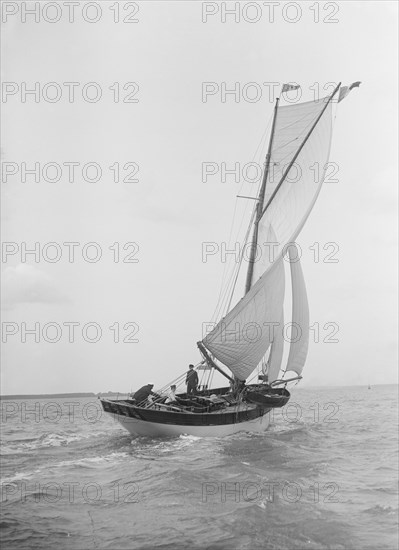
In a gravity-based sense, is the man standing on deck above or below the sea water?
above

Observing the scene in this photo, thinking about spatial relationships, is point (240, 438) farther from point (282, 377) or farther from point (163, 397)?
point (282, 377)

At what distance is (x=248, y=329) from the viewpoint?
27875 millimetres

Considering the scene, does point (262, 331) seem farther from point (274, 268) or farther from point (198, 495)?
point (198, 495)

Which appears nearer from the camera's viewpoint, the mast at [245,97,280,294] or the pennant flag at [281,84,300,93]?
the mast at [245,97,280,294]

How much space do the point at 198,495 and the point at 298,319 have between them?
2044 cm

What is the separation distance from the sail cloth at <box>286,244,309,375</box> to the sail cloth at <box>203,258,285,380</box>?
2735 mm

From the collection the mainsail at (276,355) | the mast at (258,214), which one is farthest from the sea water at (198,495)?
the mast at (258,214)

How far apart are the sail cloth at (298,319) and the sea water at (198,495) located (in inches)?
407

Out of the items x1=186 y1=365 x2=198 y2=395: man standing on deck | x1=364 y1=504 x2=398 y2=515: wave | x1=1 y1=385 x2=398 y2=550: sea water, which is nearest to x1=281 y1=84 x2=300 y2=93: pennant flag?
x1=186 y1=365 x2=198 y2=395: man standing on deck

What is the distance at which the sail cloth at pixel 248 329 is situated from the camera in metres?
27.5

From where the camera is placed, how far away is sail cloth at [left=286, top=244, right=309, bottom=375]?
32.6 m

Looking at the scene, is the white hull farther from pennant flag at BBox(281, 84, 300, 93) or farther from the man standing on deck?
pennant flag at BBox(281, 84, 300, 93)

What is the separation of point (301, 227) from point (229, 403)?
35.4ft

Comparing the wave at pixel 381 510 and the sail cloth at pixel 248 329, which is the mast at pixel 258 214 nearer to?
the sail cloth at pixel 248 329
